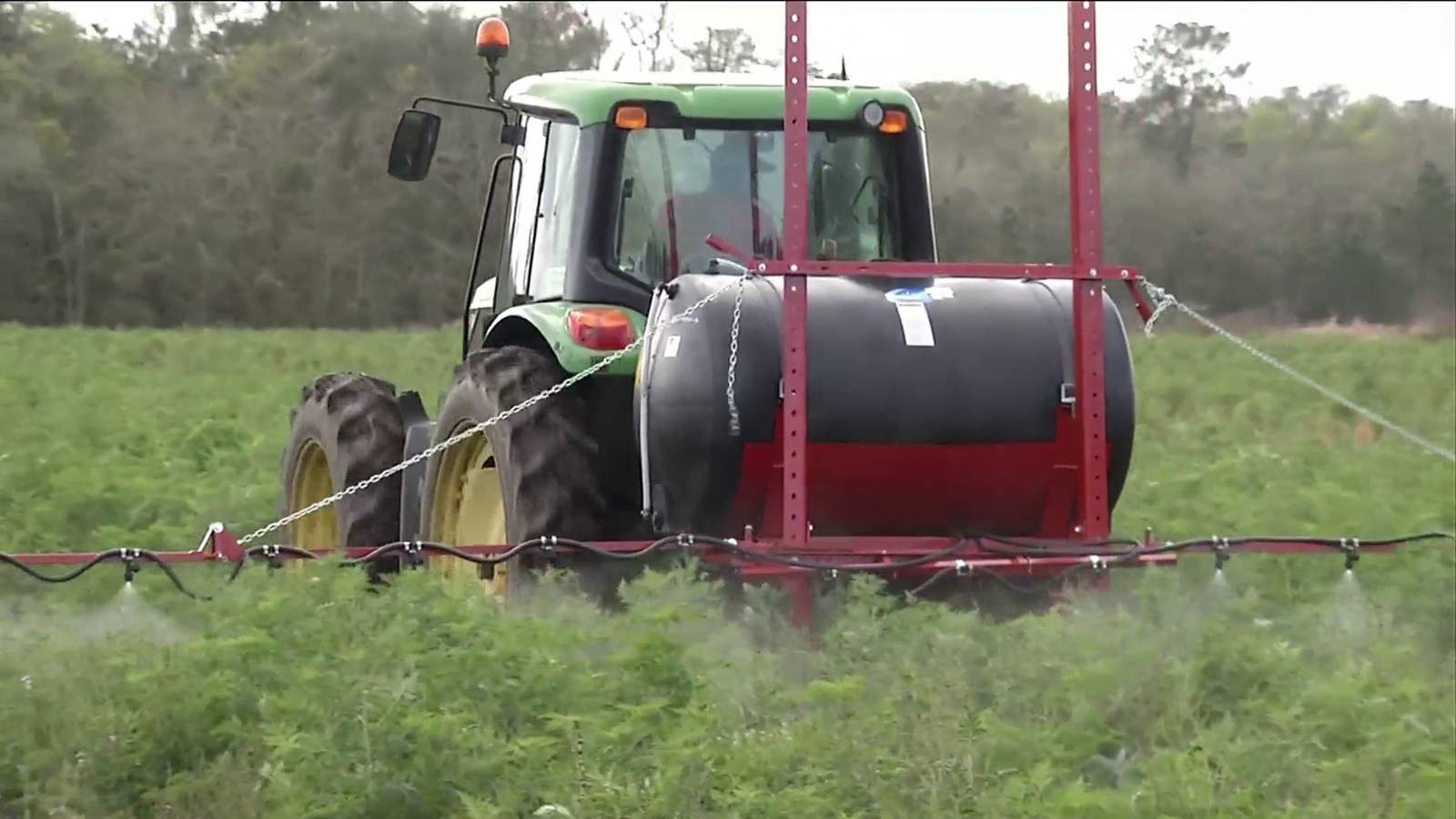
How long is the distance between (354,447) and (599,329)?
199 cm

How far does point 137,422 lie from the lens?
19.3 metres

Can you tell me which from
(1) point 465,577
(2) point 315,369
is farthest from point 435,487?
(2) point 315,369

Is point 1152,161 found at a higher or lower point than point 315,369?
higher

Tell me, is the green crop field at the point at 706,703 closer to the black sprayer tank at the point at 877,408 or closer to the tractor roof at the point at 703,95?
the black sprayer tank at the point at 877,408

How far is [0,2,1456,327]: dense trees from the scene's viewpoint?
1198 inches

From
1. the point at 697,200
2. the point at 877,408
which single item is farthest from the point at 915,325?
the point at 697,200

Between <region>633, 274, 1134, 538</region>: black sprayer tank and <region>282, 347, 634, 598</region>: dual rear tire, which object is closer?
<region>633, 274, 1134, 538</region>: black sprayer tank

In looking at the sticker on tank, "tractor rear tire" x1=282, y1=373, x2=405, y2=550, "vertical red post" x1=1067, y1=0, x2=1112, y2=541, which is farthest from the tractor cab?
"vertical red post" x1=1067, y1=0, x2=1112, y2=541

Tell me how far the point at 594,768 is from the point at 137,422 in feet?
49.6

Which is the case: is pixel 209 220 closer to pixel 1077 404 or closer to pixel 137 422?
pixel 137 422

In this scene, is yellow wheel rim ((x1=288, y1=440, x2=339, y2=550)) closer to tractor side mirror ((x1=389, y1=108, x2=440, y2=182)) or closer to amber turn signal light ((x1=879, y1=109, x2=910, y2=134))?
tractor side mirror ((x1=389, y1=108, x2=440, y2=182))

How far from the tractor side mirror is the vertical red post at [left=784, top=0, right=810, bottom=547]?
2.47m

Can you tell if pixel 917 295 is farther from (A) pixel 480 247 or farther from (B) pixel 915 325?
(A) pixel 480 247

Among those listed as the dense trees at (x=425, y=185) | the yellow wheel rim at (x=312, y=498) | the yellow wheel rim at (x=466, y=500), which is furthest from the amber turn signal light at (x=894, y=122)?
the dense trees at (x=425, y=185)
